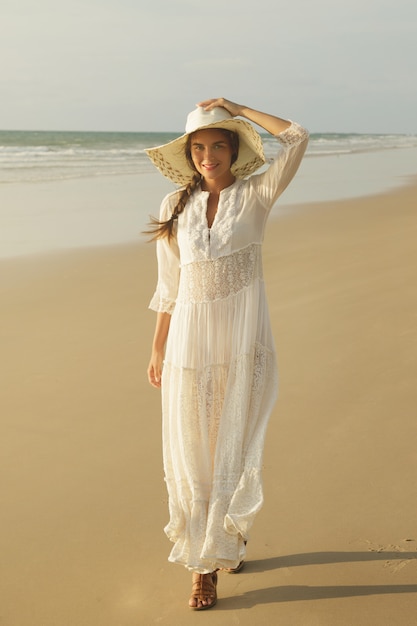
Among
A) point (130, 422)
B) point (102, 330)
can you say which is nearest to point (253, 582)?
point (130, 422)

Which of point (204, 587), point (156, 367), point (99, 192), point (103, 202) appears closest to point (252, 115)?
point (156, 367)

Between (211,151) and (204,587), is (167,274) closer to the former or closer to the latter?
(211,151)

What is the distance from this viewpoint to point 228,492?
127 inches

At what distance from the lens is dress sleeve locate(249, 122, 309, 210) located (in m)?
3.19

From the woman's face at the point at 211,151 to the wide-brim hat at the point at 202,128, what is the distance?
40 millimetres

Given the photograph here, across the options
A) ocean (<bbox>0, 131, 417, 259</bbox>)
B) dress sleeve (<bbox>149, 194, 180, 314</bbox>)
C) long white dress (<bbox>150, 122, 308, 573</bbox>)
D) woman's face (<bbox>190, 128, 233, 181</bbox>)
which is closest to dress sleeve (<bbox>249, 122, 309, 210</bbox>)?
long white dress (<bbox>150, 122, 308, 573</bbox>)

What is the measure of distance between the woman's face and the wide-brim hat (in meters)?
0.04

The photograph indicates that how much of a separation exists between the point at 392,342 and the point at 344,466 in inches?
75.2

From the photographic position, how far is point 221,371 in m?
3.29

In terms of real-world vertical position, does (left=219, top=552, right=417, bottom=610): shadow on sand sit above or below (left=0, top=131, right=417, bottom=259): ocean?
below

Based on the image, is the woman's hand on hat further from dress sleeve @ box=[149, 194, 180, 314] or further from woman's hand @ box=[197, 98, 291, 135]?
dress sleeve @ box=[149, 194, 180, 314]

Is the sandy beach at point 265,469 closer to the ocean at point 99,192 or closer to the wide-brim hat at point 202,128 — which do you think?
the wide-brim hat at point 202,128

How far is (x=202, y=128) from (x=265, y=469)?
1.89 m

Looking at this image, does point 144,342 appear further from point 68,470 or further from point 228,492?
point 228,492
